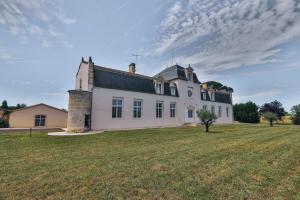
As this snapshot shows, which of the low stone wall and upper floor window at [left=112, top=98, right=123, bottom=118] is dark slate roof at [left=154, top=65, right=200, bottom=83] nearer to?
upper floor window at [left=112, top=98, right=123, bottom=118]

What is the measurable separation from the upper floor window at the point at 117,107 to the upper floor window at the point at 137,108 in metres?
1.77

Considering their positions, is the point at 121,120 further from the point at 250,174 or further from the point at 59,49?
the point at 250,174

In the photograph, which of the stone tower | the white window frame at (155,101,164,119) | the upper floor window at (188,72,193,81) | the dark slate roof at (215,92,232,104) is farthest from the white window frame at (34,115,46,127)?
the dark slate roof at (215,92,232,104)

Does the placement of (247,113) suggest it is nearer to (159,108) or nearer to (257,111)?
(257,111)

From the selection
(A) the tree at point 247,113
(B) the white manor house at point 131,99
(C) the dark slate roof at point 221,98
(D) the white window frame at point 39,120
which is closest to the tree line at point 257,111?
(A) the tree at point 247,113

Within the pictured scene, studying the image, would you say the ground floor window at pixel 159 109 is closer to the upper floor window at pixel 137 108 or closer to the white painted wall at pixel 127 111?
the white painted wall at pixel 127 111

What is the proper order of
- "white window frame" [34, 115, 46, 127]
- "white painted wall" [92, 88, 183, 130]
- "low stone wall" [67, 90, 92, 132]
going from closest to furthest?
"low stone wall" [67, 90, 92, 132], "white painted wall" [92, 88, 183, 130], "white window frame" [34, 115, 46, 127]

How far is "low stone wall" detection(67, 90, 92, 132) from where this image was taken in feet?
47.9

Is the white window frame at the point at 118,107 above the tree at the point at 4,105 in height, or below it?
below

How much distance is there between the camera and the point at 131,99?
18.2 meters

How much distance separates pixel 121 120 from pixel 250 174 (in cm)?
1485

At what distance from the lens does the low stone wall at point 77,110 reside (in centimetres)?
1460

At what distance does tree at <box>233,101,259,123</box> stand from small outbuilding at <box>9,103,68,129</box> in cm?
3498

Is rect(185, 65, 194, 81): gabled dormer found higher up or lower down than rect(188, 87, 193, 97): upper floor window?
higher up
